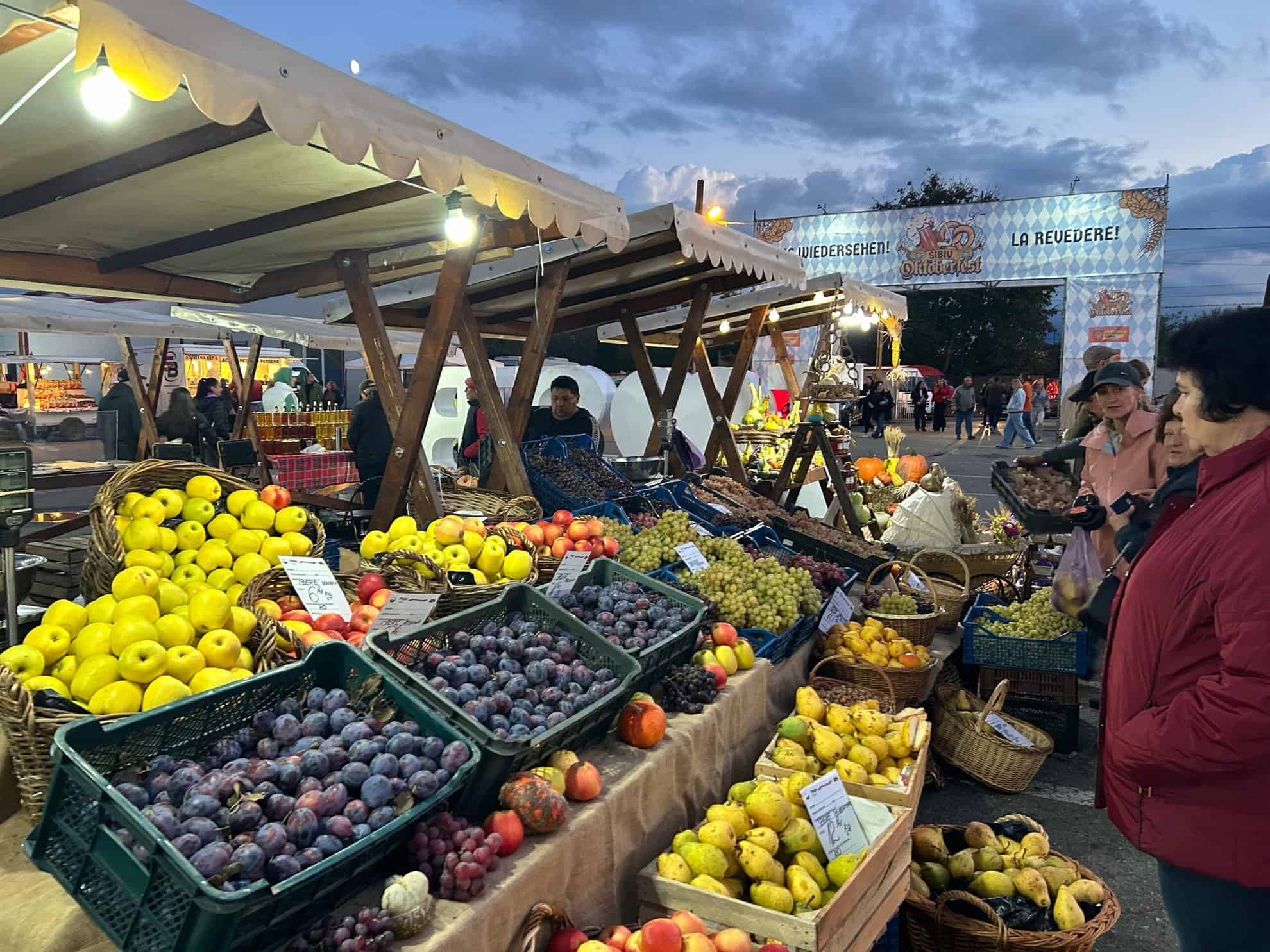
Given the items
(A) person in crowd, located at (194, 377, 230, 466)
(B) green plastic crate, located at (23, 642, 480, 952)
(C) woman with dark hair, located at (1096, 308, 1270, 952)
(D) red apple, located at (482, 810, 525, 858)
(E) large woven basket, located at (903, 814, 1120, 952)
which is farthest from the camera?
(A) person in crowd, located at (194, 377, 230, 466)

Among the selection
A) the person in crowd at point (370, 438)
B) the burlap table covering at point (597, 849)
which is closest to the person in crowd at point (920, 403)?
the person in crowd at point (370, 438)

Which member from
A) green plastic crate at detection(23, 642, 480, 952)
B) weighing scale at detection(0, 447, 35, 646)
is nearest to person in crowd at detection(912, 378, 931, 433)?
weighing scale at detection(0, 447, 35, 646)

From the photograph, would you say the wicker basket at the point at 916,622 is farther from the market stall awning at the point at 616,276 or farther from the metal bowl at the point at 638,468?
the market stall awning at the point at 616,276

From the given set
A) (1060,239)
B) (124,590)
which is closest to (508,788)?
(124,590)

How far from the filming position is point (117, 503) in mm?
2709

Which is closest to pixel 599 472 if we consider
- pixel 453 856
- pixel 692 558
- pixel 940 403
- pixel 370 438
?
pixel 692 558

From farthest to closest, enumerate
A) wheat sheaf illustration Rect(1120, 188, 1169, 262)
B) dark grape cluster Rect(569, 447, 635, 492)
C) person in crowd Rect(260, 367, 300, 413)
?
wheat sheaf illustration Rect(1120, 188, 1169, 262) → person in crowd Rect(260, 367, 300, 413) → dark grape cluster Rect(569, 447, 635, 492)

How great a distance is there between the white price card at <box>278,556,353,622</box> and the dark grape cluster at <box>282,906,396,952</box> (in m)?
1.14

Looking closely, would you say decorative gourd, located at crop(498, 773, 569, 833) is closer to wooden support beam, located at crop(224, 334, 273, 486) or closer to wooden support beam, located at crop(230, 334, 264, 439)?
wooden support beam, located at crop(224, 334, 273, 486)

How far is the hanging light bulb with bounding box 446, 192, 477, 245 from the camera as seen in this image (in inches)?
131

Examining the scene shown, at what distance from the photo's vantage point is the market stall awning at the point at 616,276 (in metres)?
4.55

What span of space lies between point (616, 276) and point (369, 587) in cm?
356

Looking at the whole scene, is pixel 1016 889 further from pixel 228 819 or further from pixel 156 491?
pixel 156 491

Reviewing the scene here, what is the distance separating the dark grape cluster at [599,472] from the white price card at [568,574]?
1.99 meters
